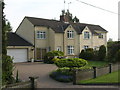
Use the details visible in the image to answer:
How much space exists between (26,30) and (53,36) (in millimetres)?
4685

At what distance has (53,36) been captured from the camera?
32.5 metres

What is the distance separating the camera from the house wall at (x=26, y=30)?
31.6 meters

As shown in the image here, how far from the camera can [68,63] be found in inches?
647

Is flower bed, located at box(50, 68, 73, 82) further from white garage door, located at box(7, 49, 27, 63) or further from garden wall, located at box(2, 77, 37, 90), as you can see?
white garage door, located at box(7, 49, 27, 63)

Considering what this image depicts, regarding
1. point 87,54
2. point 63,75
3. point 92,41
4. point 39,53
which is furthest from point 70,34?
point 63,75

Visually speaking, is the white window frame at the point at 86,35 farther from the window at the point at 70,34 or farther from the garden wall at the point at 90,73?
the garden wall at the point at 90,73

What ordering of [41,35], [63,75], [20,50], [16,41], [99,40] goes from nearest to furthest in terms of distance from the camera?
[63,75]
[20,50]
[16,41]
[41,35]
[99,40]

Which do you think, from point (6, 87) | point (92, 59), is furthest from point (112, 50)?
point (6, 87)

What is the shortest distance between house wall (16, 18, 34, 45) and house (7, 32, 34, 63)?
916mm

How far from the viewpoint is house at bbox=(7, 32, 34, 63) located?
94.5 ft

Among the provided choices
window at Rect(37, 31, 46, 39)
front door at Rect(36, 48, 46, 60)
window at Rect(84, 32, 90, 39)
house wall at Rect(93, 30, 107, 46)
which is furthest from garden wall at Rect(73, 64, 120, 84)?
house wall at Rect(93, 30, 107, 46)

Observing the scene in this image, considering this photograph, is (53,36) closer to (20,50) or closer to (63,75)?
(20,50)

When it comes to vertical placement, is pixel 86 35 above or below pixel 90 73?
above

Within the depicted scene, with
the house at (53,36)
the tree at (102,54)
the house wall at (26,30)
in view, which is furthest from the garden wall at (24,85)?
the tree at (102,54)
